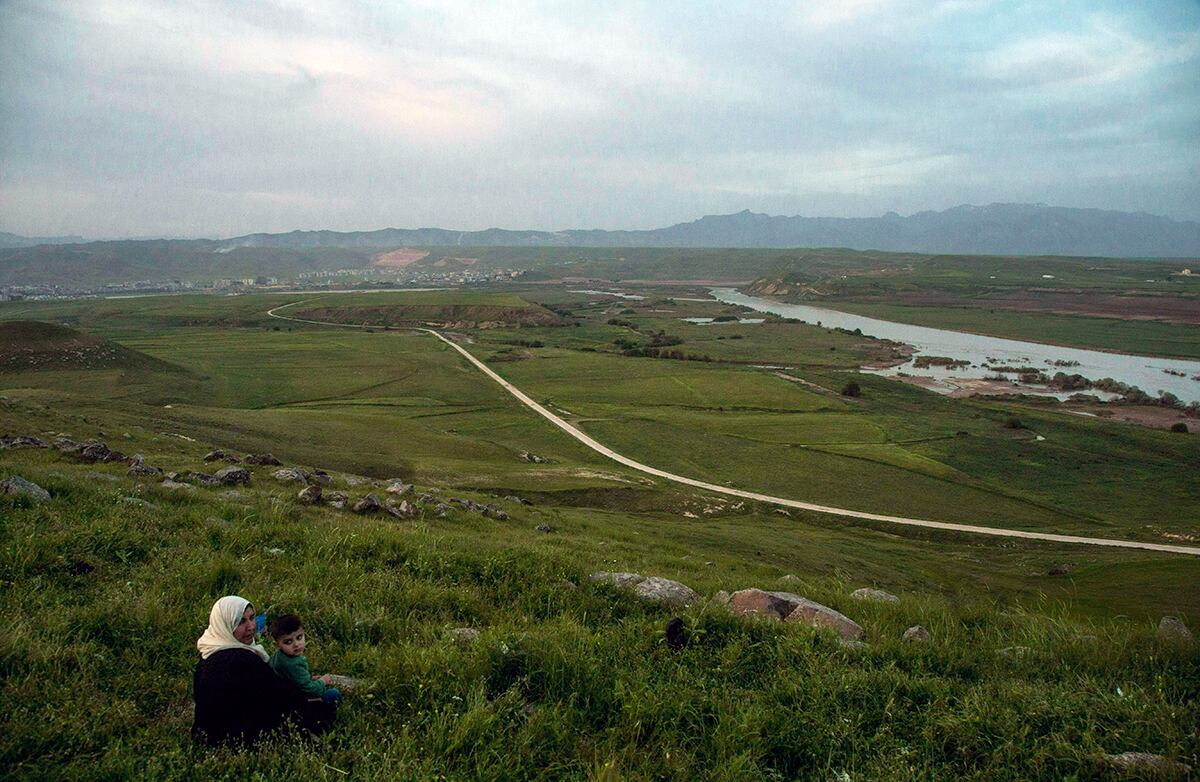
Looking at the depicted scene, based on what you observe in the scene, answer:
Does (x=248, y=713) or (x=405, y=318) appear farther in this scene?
(x=405, y=318)

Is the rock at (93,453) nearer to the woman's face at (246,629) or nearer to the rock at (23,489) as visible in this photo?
the rock at (23,489)

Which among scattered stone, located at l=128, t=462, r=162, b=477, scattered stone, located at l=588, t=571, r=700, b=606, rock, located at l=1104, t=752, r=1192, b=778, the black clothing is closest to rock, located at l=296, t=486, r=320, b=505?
scattered stone, located at l=128, t=462, r=162, b=477

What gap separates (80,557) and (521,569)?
6.85 metres

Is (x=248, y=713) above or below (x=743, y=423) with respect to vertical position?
above

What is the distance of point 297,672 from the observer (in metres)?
6.49

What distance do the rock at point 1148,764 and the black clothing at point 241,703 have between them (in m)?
8.05

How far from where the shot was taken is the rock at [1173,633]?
912 centimetres

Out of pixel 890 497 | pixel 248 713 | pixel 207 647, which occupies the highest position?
pixel 207 647

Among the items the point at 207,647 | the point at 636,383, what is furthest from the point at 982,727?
the point at 636,383

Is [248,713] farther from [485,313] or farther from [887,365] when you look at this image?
[485,313]

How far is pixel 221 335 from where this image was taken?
436ft

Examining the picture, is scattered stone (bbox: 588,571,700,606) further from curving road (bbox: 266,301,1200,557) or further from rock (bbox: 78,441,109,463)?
curving road (bbox: 266,301,1200,557)

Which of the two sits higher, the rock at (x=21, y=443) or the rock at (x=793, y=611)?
the rock at (x=21, y=443)

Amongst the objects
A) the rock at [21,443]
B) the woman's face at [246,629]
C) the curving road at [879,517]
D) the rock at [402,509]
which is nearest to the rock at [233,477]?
the rock at [402,509]
